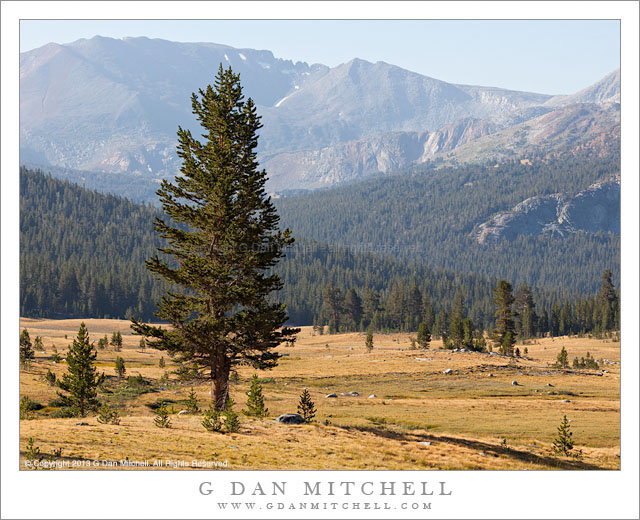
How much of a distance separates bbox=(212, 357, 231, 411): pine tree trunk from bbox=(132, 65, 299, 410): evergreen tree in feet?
0.17

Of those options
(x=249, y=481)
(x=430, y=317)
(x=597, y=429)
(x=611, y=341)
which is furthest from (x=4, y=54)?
(x=430, y=317)

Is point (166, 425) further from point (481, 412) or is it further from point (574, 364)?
point (574, 364)

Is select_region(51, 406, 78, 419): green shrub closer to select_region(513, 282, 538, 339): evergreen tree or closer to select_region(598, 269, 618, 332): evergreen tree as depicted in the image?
select_region(513, 282, 538, 339): evergreen tree

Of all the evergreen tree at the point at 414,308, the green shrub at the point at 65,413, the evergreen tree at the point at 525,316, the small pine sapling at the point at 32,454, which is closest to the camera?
the small pine sapling at the point at 32,454

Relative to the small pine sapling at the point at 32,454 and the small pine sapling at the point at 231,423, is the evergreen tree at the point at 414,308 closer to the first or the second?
the small pine sapling at the point at 231,423

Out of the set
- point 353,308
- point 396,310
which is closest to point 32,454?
point 396,310

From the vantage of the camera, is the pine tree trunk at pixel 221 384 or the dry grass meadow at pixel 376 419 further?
the pine tree trunk at pixel 221 384

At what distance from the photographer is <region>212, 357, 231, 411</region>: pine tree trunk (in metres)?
34.4

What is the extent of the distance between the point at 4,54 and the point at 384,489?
23305 millimetres

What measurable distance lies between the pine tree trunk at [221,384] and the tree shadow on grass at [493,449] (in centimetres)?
699

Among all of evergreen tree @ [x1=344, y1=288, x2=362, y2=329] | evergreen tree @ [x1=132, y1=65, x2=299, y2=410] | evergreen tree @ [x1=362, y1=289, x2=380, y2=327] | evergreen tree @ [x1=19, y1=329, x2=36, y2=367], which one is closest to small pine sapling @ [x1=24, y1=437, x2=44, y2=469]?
evergreen tree @ [x1=132, y1=65, x2=299, y2=410]

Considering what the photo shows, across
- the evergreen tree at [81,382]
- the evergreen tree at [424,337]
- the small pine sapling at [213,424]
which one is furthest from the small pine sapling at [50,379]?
the evergreen tree at [424,337]

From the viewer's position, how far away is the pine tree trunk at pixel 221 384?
34.4m

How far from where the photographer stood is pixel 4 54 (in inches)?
1091
